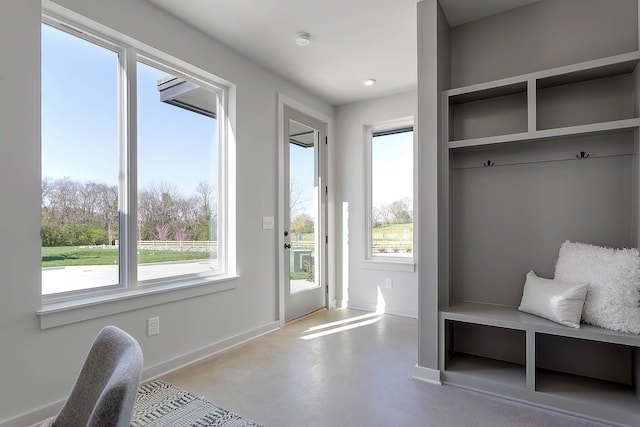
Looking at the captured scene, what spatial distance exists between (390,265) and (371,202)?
0.83 m

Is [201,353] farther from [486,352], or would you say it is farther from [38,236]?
[486,352]

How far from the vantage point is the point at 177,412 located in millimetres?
2031

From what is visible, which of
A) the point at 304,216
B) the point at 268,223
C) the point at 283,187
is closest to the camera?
the point at 268,223

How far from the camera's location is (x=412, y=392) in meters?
2.26

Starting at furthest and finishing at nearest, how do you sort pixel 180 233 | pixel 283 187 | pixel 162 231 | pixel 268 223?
pixel 283 187
pixel 268 223
pixel 180 233
pixel 162 231

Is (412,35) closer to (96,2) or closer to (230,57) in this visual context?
(230,57)

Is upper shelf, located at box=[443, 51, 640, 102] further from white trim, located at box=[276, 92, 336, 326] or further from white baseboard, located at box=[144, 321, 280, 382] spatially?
white baseboard, located at box=[144, 321, 280, 382]

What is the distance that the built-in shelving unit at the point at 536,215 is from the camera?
6.81ft

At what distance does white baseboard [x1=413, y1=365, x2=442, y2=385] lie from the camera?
237cm

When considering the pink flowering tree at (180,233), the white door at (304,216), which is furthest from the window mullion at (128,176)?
the white door at (304,216)

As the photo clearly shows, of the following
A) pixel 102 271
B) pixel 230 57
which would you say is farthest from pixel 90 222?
pixel 230 57

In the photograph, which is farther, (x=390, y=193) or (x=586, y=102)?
(x=390, y=193)

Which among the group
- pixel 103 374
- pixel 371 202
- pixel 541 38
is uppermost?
pixel 541 38

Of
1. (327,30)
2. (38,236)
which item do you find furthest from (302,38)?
(38,236)
